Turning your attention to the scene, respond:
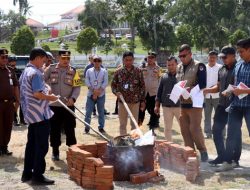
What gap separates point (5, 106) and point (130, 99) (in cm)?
229

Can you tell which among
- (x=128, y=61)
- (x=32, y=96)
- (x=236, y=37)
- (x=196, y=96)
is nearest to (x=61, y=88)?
(x=128, y=61)

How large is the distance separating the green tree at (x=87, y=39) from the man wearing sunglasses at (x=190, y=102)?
120 feet

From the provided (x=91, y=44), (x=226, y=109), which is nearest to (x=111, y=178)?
(x=226, y=109)

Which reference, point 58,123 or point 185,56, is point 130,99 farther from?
point 185,56

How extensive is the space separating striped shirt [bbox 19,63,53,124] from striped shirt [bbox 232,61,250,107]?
274 centimetres

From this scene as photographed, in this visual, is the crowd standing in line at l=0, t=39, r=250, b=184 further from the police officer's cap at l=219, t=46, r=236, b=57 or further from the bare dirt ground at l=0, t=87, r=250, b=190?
the bare dirt ground at l=0, t=87, r=250, b=190

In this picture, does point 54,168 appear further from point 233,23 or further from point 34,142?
point 233,23

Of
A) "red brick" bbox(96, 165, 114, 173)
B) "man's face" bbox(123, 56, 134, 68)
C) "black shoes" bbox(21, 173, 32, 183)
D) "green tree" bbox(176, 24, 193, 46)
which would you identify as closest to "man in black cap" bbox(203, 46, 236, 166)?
"man's face" bbox(123, 56, 134, 68)

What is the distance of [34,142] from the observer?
664 centimetres

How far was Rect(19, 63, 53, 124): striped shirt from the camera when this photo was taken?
20.8ft

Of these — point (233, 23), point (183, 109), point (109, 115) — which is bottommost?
point (109, 115)

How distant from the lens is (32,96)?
644 centimetres

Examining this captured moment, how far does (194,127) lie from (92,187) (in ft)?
7.27

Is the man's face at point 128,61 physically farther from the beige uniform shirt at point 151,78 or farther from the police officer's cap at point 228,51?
the beige uniform shirt at point 151,78
